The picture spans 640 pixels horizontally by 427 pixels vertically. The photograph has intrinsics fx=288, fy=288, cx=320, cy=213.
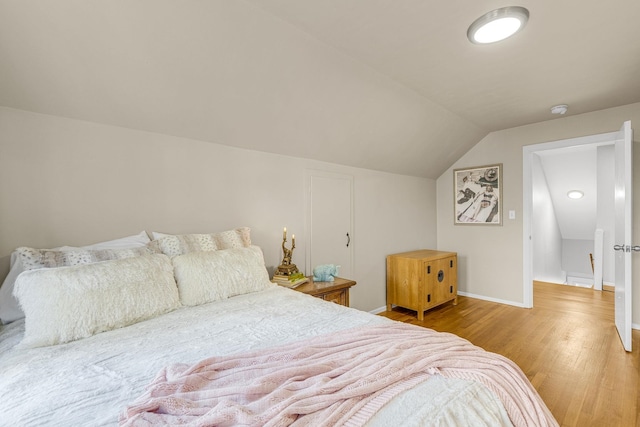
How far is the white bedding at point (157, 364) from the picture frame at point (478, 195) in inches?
132

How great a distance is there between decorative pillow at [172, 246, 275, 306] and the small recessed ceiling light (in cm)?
585

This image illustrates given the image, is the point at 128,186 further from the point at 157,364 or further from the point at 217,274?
the point at 157,364

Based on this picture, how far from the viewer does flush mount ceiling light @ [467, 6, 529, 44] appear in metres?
1.64

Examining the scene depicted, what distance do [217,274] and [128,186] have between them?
864mm

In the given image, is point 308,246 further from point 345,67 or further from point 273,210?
point 345,67

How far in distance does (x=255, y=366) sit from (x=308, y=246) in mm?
2001

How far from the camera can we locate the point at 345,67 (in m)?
2.17

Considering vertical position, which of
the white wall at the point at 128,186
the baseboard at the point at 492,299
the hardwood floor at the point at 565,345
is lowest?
the hardwood floor at the point at 565,345

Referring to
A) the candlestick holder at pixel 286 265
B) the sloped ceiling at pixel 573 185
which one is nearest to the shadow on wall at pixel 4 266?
the candlestick holder at pixel 286 265

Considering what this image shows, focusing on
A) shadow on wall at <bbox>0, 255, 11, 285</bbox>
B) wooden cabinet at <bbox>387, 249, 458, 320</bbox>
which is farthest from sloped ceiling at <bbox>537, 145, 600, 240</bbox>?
shadow on wall at <bbox>0, 255, 11, 285</bbox>

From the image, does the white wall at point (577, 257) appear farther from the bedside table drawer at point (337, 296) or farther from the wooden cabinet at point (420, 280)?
the bedside table drawer at point (337, 296)

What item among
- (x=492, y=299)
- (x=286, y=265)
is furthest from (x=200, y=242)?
(x=492, y=299)

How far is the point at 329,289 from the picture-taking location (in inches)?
93.4

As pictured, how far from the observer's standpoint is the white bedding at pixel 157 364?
2.49 ft
